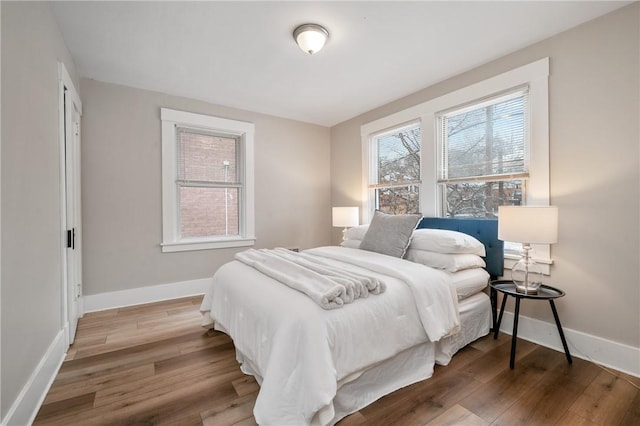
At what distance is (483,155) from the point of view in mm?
2902

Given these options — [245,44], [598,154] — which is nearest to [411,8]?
[245,44]

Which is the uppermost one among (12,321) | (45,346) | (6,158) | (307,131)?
(307,131)

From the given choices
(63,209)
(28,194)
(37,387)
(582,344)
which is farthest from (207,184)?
(582,344)

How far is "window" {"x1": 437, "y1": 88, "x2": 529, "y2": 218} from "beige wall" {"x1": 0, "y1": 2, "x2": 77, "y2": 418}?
341 cm

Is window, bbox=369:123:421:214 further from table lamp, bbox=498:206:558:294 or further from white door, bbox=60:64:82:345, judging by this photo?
white door, bbox=60:64:82:345

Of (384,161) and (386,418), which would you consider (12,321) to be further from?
(384,161)

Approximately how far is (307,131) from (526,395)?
4.06 m

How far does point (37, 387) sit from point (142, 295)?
184 cm

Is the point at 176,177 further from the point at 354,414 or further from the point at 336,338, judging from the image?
the point at 354,414

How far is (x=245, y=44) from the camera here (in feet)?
8.16

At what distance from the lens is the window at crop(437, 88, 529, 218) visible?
8.63 feet

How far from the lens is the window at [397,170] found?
11.8 ft

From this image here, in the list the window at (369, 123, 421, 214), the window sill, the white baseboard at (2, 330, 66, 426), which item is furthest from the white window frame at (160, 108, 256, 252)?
the window at (369, 123, 421, 214)

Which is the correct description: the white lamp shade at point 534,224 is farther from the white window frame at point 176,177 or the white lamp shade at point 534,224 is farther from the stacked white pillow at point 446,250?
the white window frame at point 176,177
